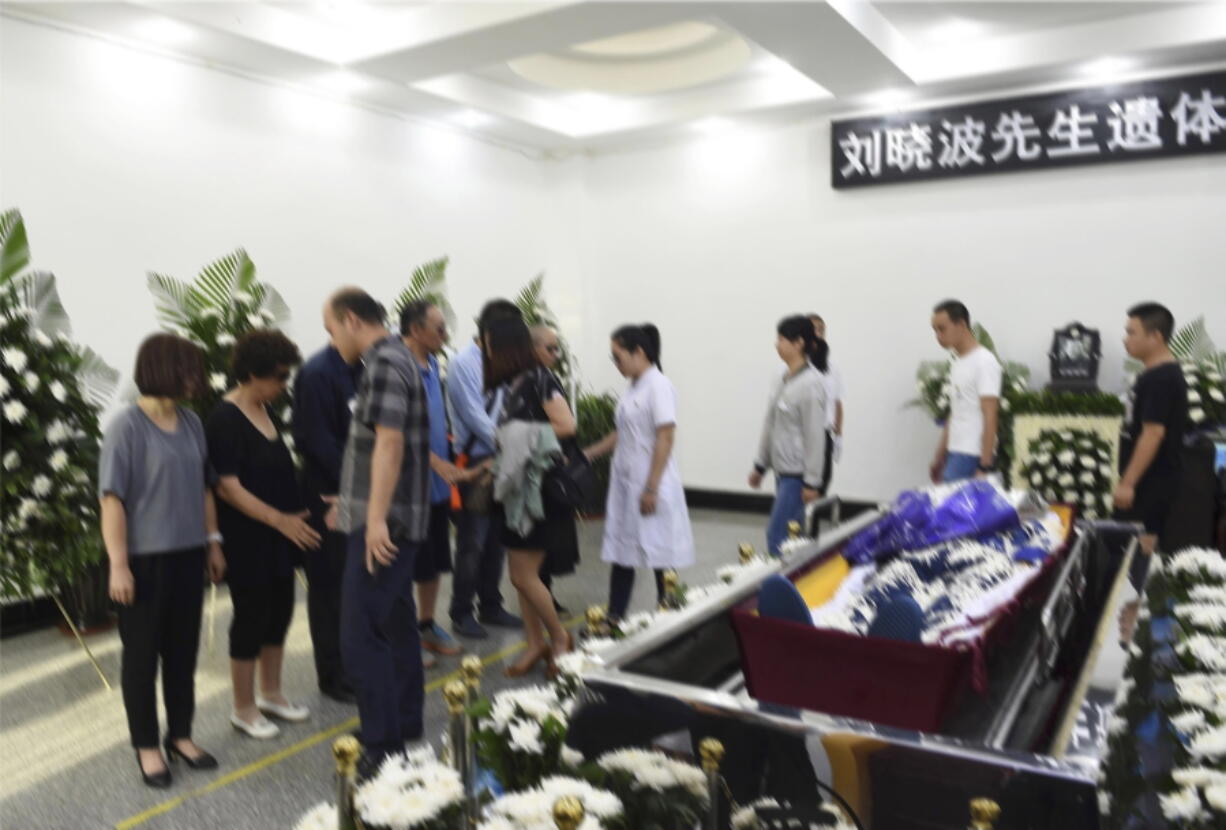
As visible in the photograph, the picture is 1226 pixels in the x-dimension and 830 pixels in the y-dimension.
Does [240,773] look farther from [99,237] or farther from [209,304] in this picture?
[99,237]

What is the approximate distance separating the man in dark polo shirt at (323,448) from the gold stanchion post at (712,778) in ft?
7.43

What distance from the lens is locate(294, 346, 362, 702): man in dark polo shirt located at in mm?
3186

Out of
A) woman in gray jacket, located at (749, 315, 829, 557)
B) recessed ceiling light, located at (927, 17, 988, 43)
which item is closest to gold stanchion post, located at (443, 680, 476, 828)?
woman in gray jacket, located at (749, 315, 829, 557)

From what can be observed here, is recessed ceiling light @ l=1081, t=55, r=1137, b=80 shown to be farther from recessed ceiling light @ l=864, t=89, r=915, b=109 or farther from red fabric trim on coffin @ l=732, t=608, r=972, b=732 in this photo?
red fabric trim on coffin @ l=732, t=608, r=972, b=732

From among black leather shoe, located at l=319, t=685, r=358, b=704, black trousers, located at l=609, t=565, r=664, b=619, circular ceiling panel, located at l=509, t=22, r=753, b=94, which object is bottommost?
black leather shoe, located at l=319, t=685, r=358, b=704

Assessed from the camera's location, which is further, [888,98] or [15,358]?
[888,98]

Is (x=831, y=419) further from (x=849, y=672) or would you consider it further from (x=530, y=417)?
(x=849, y=672)

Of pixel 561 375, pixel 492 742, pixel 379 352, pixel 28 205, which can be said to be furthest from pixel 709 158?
pixel 492 742

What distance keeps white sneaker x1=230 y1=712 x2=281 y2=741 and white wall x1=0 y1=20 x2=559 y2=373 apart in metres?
2.72

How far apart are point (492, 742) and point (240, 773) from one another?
1847 millimetres

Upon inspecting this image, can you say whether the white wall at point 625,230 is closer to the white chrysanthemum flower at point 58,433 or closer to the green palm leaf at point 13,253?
the green palm leaf at point 13,253

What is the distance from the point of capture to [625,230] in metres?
8.12

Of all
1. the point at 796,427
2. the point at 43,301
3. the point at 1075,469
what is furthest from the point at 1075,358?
the point at 43,301

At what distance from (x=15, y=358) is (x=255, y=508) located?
142cm
